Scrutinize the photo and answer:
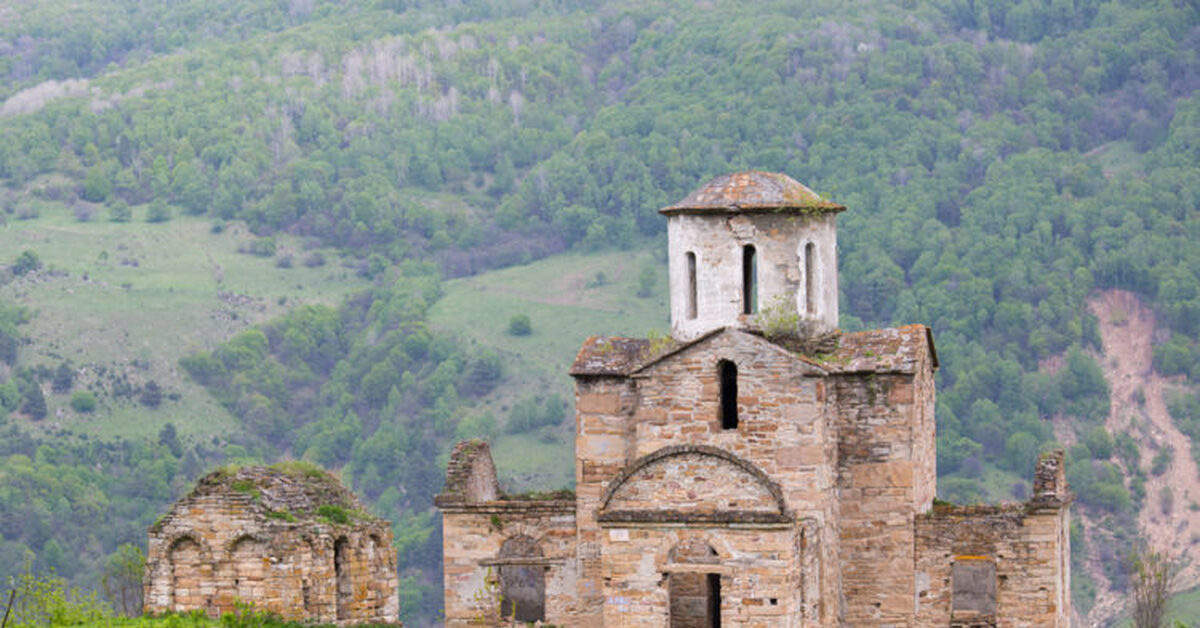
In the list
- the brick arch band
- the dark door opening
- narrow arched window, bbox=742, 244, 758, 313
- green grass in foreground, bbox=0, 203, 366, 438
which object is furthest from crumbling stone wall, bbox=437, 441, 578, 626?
green grass in foreground, bbox=0, 203, 366, 438

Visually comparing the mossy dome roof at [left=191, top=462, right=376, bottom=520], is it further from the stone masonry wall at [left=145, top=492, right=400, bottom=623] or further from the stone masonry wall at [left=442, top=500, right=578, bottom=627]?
the stone masonry wall at [left=442, top=500, right=578, bottom=627]

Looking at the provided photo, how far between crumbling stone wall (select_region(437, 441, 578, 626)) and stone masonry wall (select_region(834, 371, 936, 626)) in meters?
4.44

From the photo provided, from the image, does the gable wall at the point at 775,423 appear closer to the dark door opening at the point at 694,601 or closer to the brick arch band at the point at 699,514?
the brick arch band at the point at 699,514

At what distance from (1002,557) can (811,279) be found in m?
4.96

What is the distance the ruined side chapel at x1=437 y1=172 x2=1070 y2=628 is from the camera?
94.7 feet

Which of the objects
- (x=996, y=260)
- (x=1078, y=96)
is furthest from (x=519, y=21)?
(x=996, y=260)

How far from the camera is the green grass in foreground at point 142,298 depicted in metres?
103

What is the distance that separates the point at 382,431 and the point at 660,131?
123 feet

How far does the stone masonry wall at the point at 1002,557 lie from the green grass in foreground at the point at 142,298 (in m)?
71.8

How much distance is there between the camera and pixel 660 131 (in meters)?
133

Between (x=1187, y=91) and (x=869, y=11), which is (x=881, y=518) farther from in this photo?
(x=869, y=11)

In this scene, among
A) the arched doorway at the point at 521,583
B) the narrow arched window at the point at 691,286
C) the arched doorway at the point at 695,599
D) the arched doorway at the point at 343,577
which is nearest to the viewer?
the arched doorway at the point at 343,577

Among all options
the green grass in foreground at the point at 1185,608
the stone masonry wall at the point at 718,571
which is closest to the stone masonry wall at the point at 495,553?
the stone masonry wall at the point at 718,571

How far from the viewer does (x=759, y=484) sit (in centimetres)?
2875
